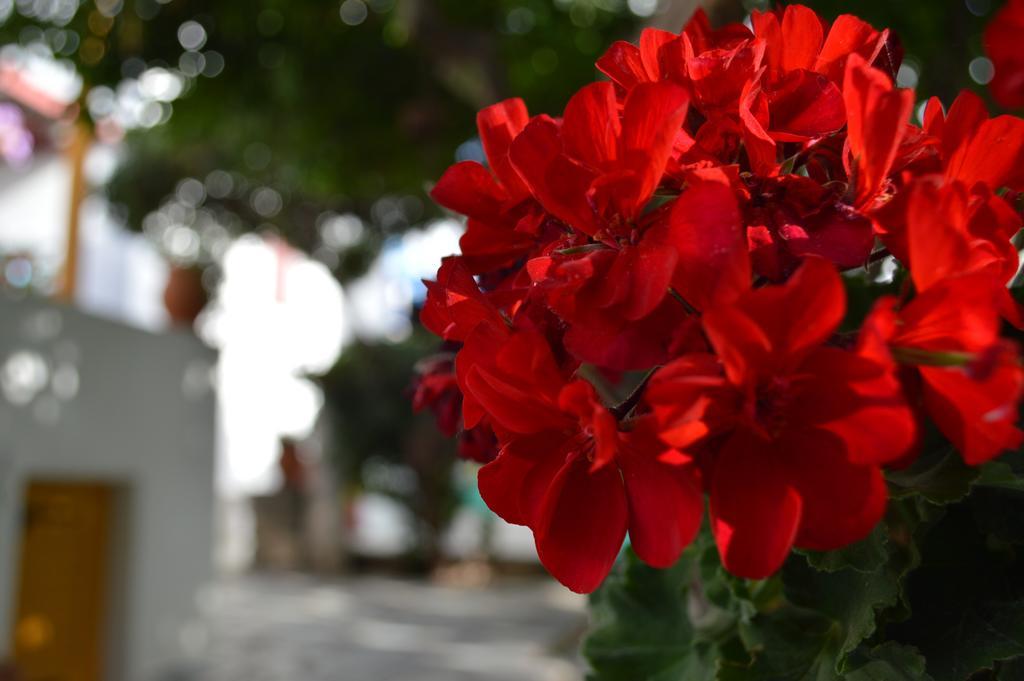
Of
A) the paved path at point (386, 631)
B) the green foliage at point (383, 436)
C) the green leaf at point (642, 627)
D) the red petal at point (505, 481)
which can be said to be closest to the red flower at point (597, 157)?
the red petal at point (505, 481)

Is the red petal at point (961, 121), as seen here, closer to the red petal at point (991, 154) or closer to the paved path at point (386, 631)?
the red petal at point (991, 154)

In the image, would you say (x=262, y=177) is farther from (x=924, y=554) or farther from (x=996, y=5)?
(x=924, y=554)

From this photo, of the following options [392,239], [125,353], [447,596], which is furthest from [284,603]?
[125,353]

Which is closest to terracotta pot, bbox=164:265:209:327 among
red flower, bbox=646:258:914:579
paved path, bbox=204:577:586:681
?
paved path, bbox=204:577:586:681

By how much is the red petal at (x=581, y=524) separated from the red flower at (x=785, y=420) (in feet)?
0.15

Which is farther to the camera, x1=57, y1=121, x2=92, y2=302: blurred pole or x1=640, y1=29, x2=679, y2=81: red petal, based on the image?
x1=57, y1=121, x2=92, y2=302: blurred pole

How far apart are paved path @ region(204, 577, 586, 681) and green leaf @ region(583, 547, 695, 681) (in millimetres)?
3997

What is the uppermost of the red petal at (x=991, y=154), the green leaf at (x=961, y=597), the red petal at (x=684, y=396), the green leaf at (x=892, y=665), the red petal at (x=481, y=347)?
the red petal at (x=991, y=154)

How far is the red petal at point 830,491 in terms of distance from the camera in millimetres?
319

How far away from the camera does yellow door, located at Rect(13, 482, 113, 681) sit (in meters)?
4.68

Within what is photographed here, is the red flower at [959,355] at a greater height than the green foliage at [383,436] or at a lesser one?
lesser

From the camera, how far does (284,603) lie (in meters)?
9.05

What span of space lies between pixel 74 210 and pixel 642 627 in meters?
5.66

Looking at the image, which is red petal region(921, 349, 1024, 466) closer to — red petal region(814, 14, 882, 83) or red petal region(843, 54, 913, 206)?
red petal region(843, 54, 913, 206)
